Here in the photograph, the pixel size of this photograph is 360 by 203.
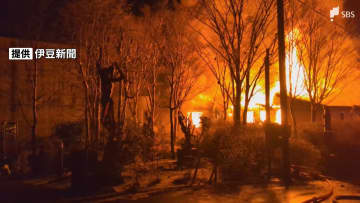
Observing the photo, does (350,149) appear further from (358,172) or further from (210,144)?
(210,144)

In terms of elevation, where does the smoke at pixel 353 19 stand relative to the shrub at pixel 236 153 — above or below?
above

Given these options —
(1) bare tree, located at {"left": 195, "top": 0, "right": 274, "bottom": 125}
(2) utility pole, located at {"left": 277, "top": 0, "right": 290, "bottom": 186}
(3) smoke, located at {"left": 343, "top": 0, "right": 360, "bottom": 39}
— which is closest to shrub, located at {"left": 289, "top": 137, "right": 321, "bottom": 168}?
(1) bare tree, located at {"left": 195, "top": 0, "right": 274, "bottom": 125}

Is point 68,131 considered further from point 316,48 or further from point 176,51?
point 316,48

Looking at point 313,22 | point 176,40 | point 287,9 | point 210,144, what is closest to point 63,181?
point 210,144

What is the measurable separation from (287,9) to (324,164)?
8.66 m

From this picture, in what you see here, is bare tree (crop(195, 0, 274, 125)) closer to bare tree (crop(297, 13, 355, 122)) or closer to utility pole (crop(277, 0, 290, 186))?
utility pole (crop(277, 0, 290, 186))

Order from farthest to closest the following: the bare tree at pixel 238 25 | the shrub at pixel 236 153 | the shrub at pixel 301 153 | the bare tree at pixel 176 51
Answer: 1. the bare tree at pixel 176 51
2. the bare tree at pixel 238 25
3. the shrub at pixel 301 153
4. the shrub at pixel 236 153

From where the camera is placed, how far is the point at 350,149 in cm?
1820

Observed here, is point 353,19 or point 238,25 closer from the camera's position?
point 238,25

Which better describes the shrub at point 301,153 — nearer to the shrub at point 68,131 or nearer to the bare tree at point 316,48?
the bare tree at point 316,48

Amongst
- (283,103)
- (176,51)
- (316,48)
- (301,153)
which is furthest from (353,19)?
(283,103)

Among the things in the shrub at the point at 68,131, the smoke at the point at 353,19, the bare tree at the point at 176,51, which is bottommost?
the shrub at the point at 68,131

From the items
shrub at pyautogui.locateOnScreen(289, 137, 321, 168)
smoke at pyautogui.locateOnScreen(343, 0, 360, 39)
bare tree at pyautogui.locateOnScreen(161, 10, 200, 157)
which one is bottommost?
shrub at pyautogui.locateOnScreen(289, 137, 321, 168)

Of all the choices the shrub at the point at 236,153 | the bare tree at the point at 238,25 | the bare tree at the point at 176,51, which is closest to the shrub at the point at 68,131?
the bare tree at the point at 176,51
